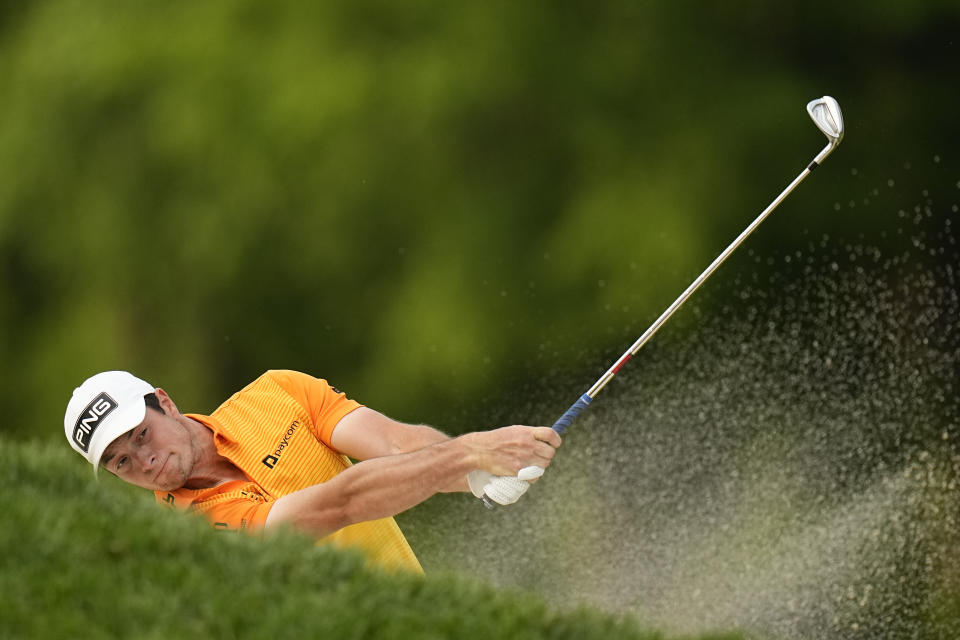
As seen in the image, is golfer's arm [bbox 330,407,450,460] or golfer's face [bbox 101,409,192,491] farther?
golfer's arm [bbox 330,407,450,460]

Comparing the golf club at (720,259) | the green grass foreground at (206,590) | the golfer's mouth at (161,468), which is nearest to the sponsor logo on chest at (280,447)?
the golfer's mouth at (161,468)

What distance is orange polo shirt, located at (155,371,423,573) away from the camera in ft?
10.3

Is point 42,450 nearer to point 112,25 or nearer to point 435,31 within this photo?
point 435,31

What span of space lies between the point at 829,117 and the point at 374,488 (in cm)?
137

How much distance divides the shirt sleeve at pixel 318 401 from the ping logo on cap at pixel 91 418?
0.45 meters

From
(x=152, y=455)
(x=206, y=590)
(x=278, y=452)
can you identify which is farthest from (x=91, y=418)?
(x=206, y=590)

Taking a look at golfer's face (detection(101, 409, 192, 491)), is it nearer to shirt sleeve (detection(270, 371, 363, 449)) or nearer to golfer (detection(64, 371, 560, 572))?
golfer (detection(64, 371, 560, 572))

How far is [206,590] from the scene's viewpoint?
77.1 inches

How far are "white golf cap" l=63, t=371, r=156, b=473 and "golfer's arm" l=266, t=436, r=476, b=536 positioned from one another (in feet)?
1.31

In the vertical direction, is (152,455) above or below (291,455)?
above

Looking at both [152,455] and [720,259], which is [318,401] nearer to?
[152,455]

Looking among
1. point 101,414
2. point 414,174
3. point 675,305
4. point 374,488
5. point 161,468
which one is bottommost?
point 414,174

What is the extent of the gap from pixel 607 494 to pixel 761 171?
1.54 m

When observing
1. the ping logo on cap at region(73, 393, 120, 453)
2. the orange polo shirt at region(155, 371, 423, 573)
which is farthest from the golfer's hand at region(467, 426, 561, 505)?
the ping logo on cap at region(73, 393, 120, 453)
